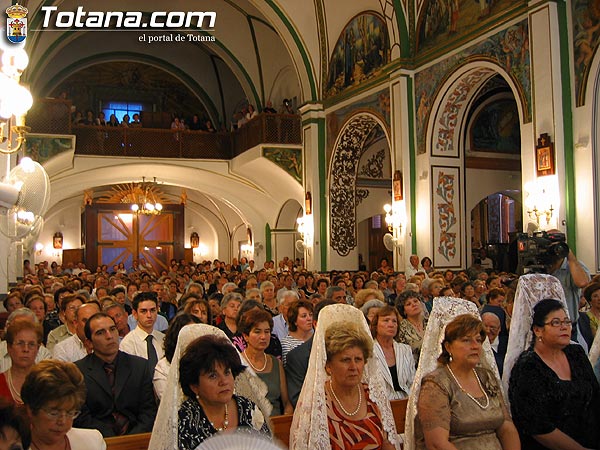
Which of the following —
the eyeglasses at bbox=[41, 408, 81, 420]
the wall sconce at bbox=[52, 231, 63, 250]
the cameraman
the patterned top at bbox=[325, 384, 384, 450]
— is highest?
the wall sconce at bbox=[52, 231, 63, 250]

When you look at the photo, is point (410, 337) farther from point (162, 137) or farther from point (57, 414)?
point (162, 137)

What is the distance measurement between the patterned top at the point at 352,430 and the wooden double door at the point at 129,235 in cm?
2305

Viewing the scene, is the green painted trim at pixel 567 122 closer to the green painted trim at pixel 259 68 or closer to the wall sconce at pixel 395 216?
the wall sconce at pixel 395 216

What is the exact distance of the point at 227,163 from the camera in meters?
20.0

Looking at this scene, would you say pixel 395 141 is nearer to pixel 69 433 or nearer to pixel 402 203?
pixel 402 203

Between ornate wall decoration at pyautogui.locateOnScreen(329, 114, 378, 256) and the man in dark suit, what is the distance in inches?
512

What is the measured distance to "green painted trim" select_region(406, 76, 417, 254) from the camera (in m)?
13.5

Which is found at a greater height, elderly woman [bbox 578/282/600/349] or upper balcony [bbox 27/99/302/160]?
upper balcony [bbox 27/99/302/160]

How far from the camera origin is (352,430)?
3.13 metres

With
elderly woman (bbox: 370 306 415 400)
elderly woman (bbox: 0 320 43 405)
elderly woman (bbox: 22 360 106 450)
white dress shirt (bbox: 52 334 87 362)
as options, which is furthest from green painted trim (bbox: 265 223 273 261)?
elderly woman (bbox: 22 360 106 450)

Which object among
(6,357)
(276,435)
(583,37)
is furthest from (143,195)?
(276,435)

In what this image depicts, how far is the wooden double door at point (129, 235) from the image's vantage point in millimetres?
25109

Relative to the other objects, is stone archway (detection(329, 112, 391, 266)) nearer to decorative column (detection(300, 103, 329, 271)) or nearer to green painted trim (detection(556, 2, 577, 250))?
decorative column (detection(300, 103, 329, 271))

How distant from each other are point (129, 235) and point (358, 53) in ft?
45.7
